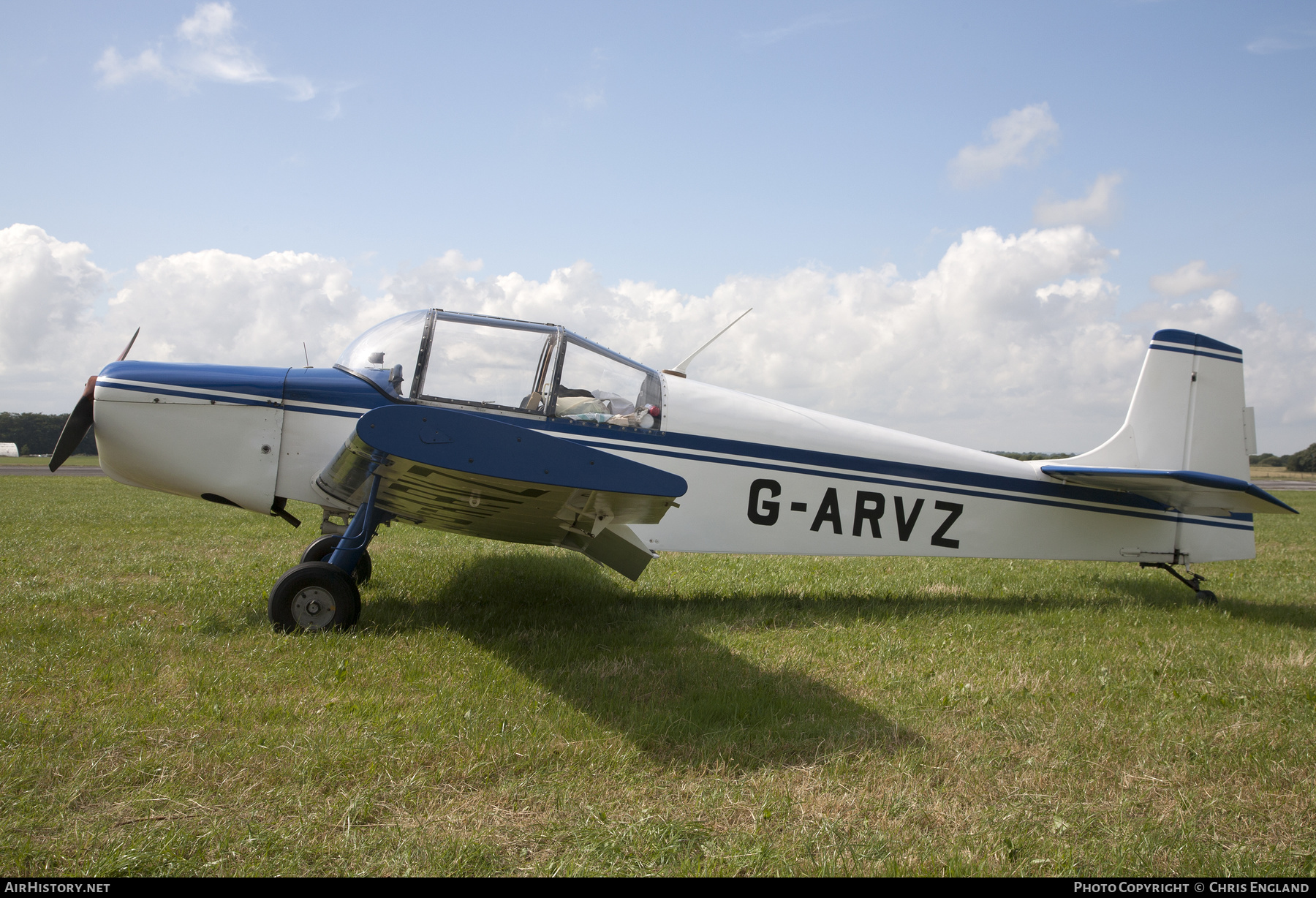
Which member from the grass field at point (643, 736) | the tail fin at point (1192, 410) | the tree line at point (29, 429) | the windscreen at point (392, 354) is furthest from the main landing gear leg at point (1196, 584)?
the tree line at point (29, 429)

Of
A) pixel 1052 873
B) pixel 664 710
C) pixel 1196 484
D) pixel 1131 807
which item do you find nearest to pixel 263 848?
pixel 664 710

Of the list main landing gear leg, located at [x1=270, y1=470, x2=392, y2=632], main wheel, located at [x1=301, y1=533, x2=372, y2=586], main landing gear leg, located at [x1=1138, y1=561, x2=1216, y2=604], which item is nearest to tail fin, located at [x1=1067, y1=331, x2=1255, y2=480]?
main landing gear leg, located at [x1=1138, y1=561, x2=1216, y2=604]

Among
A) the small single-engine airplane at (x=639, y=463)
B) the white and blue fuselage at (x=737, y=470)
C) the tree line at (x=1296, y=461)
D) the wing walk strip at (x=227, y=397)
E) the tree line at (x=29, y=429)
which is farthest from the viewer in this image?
the tree line at (x=1296, y=461)

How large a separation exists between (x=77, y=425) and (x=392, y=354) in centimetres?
209

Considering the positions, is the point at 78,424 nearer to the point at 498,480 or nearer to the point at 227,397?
the point at 227,397

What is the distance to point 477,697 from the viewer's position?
323cm

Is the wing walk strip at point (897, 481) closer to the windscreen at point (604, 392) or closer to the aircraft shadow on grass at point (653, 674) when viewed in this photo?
the windscreen at point (604, 392)

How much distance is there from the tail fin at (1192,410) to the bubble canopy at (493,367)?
164 inches

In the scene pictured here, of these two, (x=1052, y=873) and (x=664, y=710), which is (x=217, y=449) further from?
(x=1052, y=873)

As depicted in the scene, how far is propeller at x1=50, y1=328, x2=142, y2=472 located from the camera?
14.9 feet

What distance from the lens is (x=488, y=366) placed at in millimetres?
4805

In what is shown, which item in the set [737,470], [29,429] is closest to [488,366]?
[737,470]

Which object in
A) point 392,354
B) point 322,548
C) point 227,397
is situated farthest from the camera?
point 322,548

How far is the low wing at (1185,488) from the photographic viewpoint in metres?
5.32
